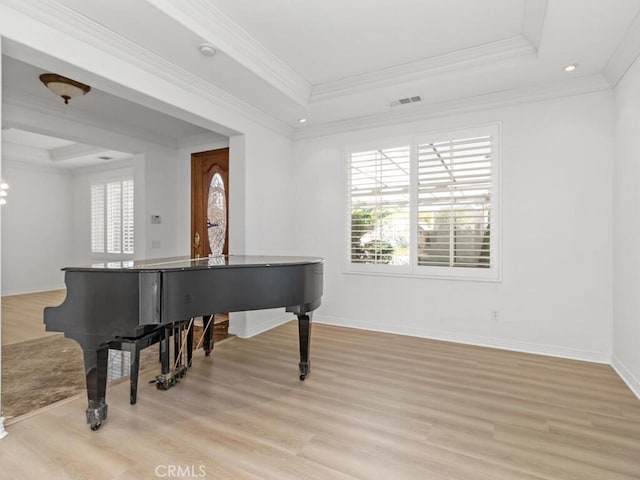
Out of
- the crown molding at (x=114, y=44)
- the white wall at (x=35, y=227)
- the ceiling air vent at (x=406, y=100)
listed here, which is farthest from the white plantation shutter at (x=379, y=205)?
the white wall at (x=35, y=227)

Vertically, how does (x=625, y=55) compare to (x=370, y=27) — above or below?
below

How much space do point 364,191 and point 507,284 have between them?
6.41 feet

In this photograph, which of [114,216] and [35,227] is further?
[114,216]

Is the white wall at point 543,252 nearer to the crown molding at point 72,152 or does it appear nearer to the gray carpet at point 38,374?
the gray carpet at point 38,374

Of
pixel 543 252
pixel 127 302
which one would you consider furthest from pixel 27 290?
pixel 543 252

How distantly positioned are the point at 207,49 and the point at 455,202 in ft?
9.44

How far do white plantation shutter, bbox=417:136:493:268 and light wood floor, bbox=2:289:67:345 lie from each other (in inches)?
185

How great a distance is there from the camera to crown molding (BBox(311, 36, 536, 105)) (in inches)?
117

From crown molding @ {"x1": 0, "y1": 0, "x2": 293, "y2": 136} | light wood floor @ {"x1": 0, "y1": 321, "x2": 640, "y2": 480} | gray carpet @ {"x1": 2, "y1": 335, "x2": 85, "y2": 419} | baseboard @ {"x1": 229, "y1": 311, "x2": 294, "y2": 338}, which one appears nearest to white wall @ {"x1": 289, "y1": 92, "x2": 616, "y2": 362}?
light wood floor @ {"x1": 0, "y1": 321, "x2": 640, "y2": 480}

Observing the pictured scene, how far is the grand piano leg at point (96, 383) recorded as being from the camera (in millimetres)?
1990

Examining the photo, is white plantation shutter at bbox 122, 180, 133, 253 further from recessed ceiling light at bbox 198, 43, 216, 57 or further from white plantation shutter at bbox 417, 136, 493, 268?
white plantation shutter at bbox 417, 136, 493, 268

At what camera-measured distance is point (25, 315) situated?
5.01m

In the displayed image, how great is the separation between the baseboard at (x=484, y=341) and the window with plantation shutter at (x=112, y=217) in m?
4.87

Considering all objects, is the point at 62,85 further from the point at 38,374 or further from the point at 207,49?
the point at 38,374
